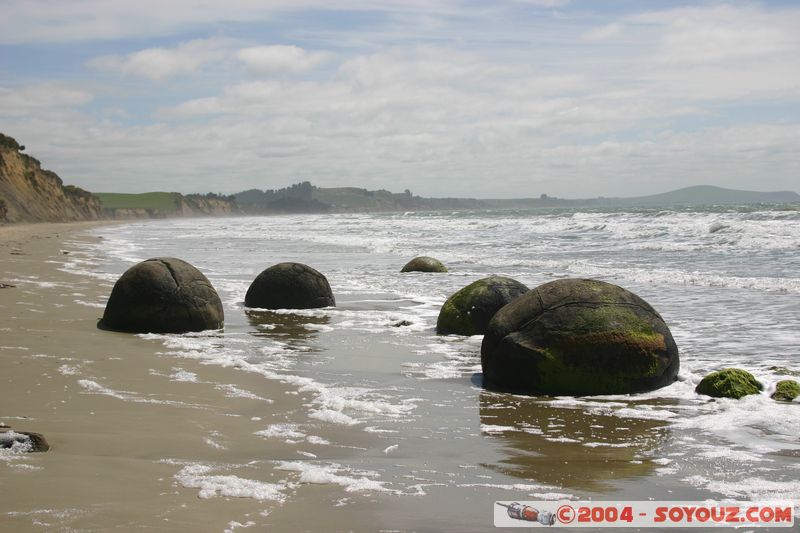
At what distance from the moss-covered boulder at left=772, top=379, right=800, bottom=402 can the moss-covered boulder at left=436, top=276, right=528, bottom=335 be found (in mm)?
3870

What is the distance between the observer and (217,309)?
33.8 feet

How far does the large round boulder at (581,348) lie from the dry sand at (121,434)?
79.6 inches

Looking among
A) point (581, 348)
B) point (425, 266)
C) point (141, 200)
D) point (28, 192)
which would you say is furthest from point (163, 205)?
point (581, 348)

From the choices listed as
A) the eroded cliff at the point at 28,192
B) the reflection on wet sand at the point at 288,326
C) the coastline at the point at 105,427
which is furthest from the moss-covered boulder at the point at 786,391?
the eroded cliff at the point at 28,192

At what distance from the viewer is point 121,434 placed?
17.0ft

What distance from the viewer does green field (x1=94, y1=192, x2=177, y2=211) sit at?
467ft

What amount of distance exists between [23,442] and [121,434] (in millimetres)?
670

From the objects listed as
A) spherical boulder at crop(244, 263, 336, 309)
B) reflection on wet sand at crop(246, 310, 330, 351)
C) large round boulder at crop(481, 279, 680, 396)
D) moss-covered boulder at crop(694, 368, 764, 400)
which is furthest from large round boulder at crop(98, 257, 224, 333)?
moss-covered boulder at crop(694, 368, 764, 400)

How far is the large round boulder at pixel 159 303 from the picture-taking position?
9.74 meters

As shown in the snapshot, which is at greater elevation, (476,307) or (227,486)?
(476,307)

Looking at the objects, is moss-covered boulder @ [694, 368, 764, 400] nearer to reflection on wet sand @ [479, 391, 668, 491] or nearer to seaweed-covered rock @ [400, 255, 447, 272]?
reflection on wet sand @ [479, 391, 668, 491]

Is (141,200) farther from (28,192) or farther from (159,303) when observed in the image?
(159,303)

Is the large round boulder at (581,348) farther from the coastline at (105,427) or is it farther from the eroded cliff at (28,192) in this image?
the eroded cliff at (28,192)

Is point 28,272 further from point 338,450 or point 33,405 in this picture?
point 338,450
